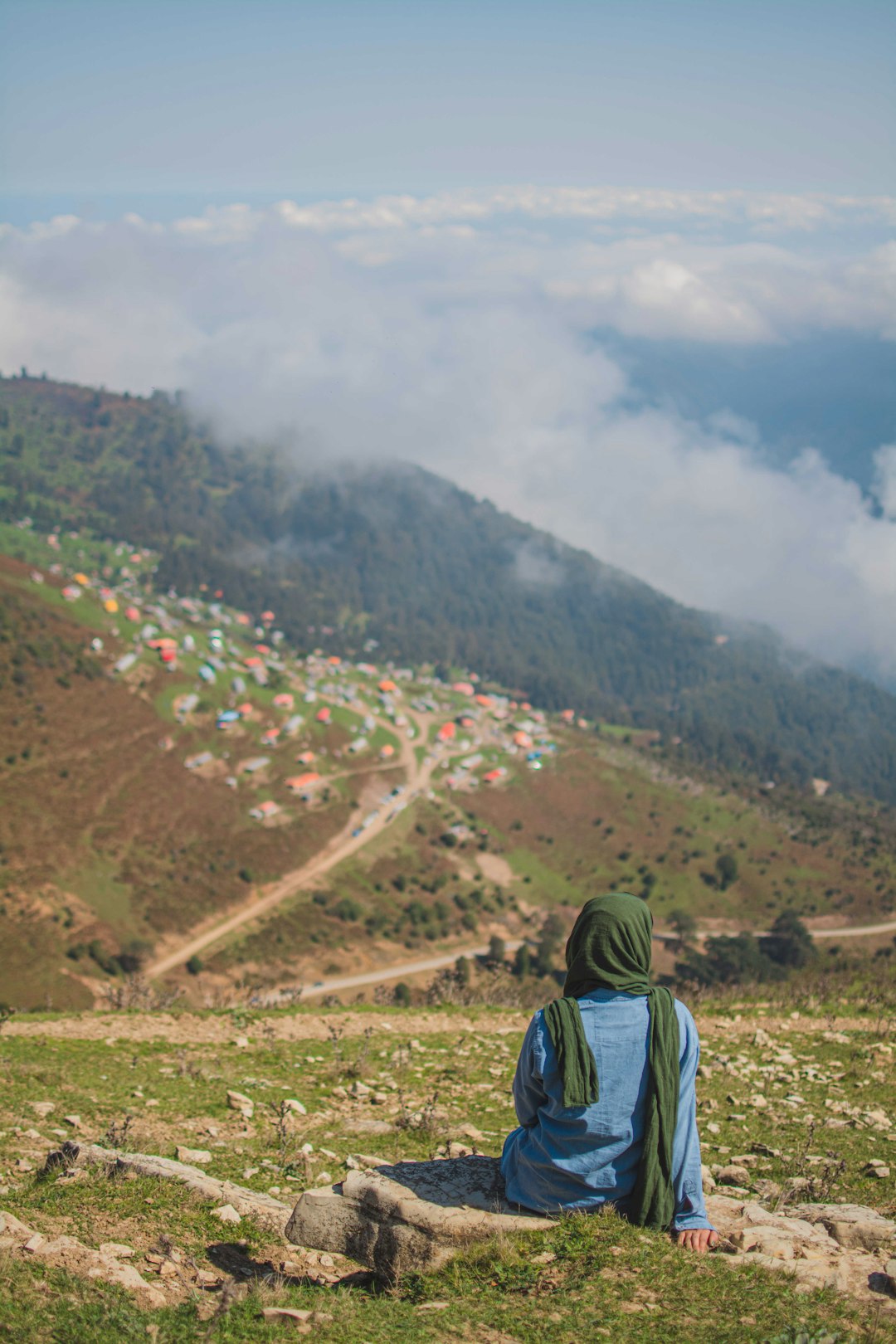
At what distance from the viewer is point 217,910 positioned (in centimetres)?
6031

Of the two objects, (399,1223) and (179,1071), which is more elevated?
(399,1223)

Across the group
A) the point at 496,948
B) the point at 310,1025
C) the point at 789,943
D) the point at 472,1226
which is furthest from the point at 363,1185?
the point at 789,943

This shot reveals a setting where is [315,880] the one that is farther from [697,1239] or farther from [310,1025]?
[697,1239]

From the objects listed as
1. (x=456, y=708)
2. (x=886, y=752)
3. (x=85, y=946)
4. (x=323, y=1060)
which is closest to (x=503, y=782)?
(x=456, y=708)

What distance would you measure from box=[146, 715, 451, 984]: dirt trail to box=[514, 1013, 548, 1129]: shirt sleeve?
51251 mm

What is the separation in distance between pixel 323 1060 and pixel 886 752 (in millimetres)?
204501

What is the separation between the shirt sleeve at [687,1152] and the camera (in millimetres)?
4535

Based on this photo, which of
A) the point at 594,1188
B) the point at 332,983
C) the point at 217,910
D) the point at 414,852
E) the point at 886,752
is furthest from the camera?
the point at 886,752

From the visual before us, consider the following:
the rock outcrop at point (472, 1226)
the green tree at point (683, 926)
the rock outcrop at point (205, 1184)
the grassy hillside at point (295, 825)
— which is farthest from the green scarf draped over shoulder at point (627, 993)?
the green tree at point (683, 926)

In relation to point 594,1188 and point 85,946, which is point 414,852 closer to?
point 85,946

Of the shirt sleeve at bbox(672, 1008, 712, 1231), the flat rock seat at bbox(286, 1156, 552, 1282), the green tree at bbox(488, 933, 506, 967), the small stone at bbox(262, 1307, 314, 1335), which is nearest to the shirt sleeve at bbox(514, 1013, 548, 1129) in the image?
the flat rock seat at bbox(286, 1156, 552, 1282)

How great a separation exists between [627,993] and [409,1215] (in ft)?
5.61

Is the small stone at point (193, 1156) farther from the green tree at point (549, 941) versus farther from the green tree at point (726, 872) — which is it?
the green tree at point (726, 872)

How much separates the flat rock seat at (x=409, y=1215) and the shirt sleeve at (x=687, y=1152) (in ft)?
2.39
